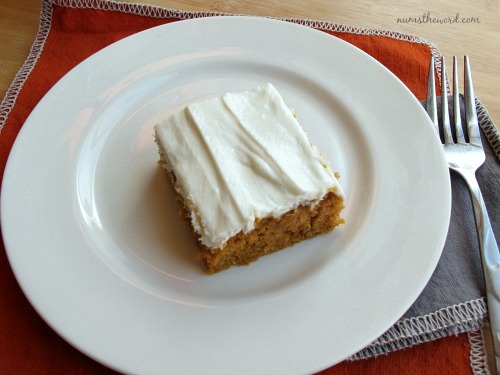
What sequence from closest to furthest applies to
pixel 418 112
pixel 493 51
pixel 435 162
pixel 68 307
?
pixel 68 307 → pixel 435 162 → pixel 418 112 → pixel 493 51

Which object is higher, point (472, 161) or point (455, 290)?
point (472, 161)

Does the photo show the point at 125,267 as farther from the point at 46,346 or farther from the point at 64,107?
the point at 64,107

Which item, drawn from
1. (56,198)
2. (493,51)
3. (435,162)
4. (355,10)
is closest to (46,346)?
(56,198)

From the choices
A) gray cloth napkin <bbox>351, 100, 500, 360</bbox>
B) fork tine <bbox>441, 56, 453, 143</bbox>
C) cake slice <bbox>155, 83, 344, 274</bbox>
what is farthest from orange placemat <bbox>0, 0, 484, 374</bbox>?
cake slice <bbox>155, 83, 344, 274</bbox>

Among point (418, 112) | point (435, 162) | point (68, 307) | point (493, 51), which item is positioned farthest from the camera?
point (493, 51)

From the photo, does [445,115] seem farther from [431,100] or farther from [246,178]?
[246,178]

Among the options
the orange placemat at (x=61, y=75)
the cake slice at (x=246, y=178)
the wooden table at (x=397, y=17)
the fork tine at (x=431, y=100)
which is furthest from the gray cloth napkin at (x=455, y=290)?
the wooden table at (x=397, y=17)

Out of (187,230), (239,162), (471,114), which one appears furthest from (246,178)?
(471,114)

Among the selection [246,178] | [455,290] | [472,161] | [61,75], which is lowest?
[455,290]
